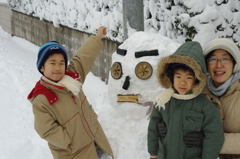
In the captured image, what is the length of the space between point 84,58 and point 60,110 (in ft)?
2.27

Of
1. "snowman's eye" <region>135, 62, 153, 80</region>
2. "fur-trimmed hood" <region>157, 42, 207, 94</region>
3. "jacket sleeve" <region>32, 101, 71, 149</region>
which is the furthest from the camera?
"snowman's eye" <region>135, 62, 153, 80</region>

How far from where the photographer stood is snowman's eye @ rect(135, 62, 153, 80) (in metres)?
2.63

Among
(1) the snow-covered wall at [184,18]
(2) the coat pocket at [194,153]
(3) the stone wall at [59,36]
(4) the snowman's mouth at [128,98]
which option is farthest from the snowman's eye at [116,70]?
(3) the stone wall at [59,36]

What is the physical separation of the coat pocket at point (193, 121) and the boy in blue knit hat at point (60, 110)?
997 mm

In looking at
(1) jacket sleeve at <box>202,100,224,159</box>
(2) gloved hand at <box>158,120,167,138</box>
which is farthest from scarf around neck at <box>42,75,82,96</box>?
(1) jacket sleeve at <box>202,100,224,159</box>

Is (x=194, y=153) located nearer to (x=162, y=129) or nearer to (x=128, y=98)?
(x=162, y=129)

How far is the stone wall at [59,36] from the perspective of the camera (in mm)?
6031

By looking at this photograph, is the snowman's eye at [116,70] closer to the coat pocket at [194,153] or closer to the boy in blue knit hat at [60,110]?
the boy in blue knit hat at [60,110]

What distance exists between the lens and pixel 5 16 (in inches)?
597

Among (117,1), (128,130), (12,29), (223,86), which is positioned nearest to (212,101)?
(223,86)

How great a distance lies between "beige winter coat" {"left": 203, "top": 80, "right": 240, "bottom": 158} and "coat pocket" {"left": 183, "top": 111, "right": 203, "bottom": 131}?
177 mm

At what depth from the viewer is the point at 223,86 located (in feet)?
6.04

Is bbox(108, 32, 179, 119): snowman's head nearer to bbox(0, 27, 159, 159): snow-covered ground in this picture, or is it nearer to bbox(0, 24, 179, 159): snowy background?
bbox(0, 24, 179, 159): snowy background

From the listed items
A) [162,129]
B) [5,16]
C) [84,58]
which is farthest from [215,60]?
[5,16]
